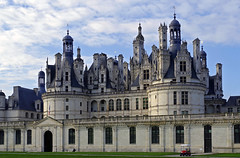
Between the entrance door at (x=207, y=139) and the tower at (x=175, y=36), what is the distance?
19932 millimetres

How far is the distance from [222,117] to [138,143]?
14768 mm

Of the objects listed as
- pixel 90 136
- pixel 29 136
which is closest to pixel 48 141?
pixel 29 136

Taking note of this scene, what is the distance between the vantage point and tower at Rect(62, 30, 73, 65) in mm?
97812

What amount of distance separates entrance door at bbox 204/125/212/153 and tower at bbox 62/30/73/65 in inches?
1514

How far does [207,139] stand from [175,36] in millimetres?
25240

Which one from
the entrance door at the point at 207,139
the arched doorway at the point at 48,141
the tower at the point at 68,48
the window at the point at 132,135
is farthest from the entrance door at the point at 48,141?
the entrance door at the point at 207,139

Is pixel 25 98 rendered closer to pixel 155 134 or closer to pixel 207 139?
pixel 155 134

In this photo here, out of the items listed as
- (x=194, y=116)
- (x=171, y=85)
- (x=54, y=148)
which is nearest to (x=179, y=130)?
(x=194, y=116)

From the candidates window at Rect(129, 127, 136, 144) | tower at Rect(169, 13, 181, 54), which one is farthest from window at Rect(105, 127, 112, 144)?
tower at Rect(169, 13, 181, 54)

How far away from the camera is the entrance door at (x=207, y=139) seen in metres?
68.2

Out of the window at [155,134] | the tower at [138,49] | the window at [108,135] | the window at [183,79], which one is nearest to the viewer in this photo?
the window at [155,134]

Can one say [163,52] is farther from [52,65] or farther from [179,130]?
[52,65]

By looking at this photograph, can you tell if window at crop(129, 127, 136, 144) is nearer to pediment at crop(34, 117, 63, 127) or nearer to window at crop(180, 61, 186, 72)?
window at crop(180, 61, 186, 72)

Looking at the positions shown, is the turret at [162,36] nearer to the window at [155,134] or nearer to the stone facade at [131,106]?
the stone facade at [131,106]
